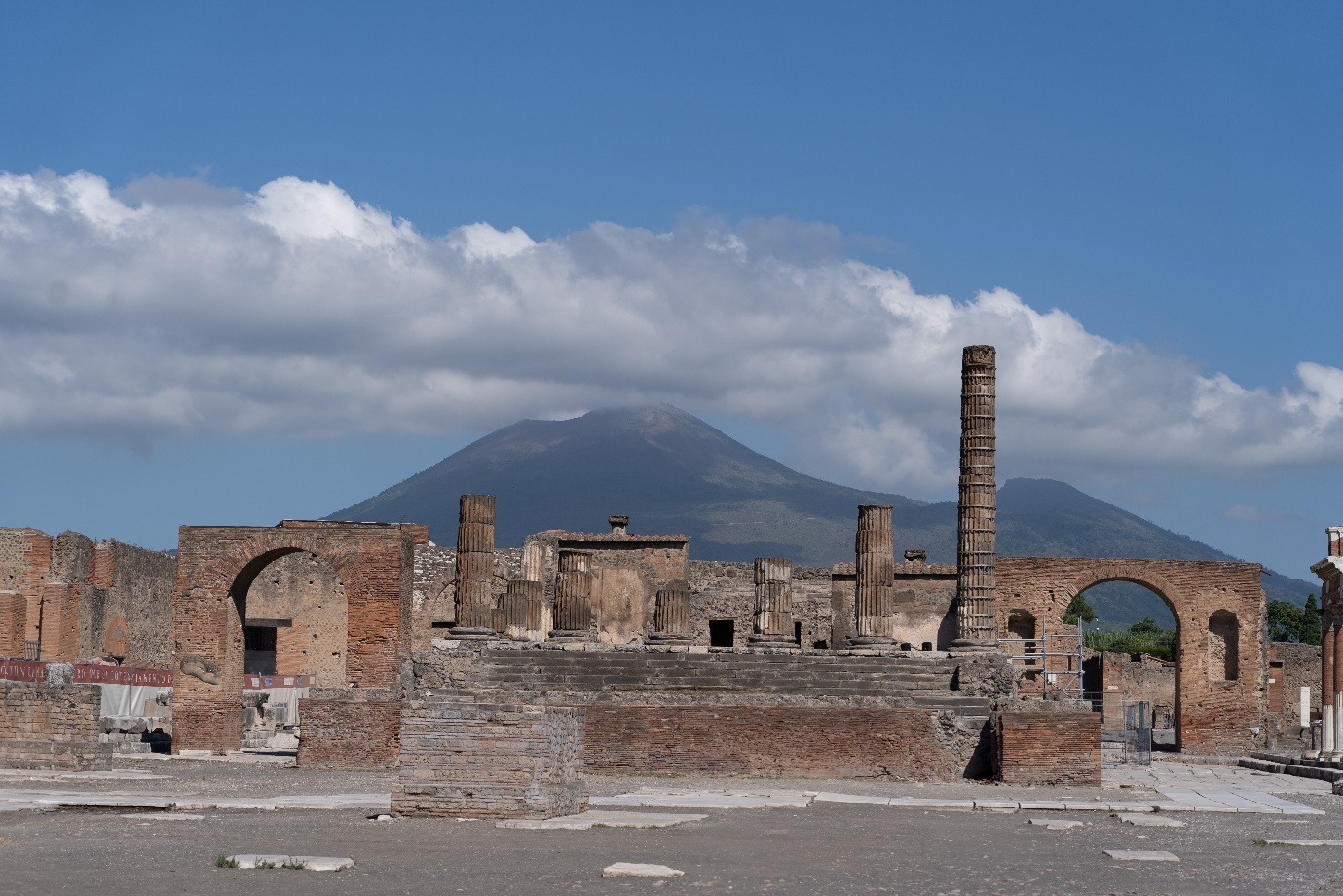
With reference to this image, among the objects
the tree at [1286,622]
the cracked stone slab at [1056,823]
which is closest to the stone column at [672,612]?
the cracked stone slab at [1056,823]

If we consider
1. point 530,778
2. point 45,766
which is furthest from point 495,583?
point 530,778

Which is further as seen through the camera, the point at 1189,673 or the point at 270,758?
the point at 1189,673

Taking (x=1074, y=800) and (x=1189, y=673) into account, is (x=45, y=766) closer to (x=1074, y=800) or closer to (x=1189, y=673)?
(x=1074, y=800)

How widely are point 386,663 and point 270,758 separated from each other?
2.25m

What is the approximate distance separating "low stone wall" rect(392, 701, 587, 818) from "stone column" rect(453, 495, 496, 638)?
13649mm

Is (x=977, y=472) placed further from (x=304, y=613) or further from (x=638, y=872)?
(x=638, y=872)

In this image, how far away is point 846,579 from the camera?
42906 millimetres

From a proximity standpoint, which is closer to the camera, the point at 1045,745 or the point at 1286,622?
the point at 1045,745

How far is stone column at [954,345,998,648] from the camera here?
97.0 feet

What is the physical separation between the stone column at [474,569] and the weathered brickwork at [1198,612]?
12342 millimetres

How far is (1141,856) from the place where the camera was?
40.1 ft

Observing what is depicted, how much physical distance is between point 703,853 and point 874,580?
60.0ft

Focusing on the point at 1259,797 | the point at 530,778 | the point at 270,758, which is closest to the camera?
the point at 530,778

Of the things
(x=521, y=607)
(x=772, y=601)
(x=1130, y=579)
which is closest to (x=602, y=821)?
(x=772, y=601)
